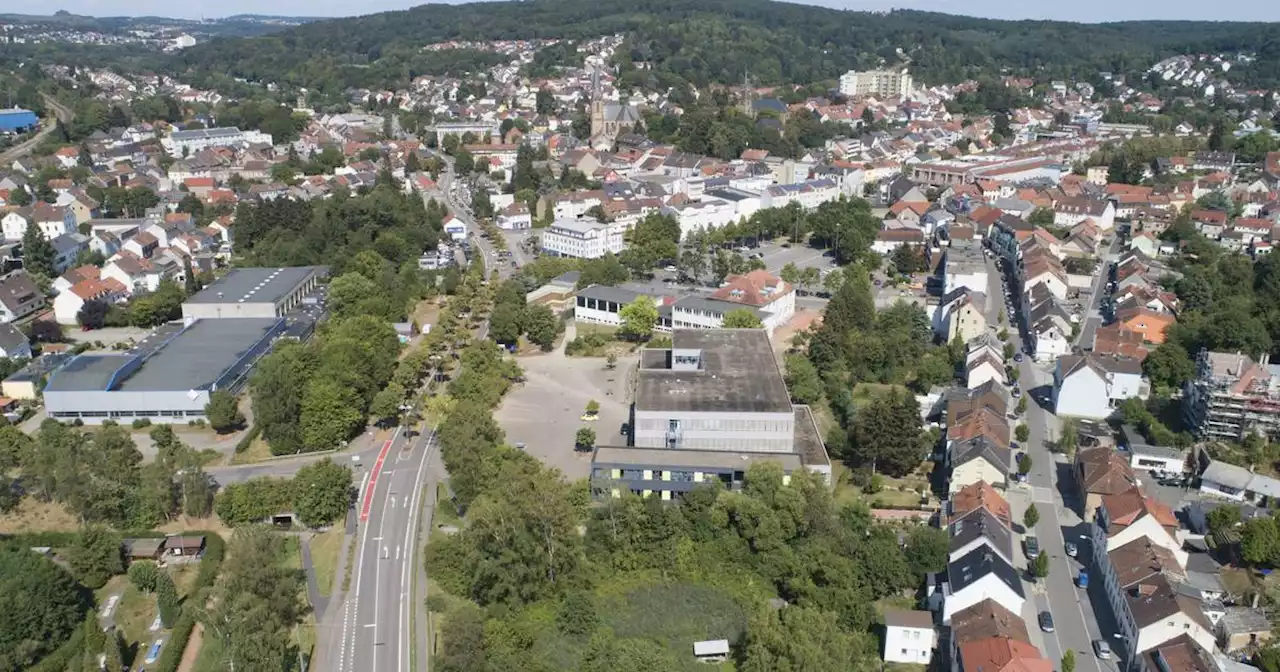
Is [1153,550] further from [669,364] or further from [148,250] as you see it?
[148,250]

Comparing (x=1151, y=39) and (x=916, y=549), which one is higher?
(x=1151, y=39)

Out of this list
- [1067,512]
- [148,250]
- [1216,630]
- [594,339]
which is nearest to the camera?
[1216,630]

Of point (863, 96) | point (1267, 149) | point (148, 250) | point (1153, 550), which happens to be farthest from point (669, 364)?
point (863, 96)

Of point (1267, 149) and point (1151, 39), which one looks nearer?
point (1267, 149)

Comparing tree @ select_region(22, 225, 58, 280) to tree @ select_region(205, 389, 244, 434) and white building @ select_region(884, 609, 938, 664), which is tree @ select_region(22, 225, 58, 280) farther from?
white building @ select_region(884, 609, 938, 664)

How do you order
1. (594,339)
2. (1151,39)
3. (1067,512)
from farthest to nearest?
(1151,39) → (594,339) → (1067,512)

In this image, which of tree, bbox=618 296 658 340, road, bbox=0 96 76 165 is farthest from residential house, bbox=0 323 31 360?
road, bbox=0 96 76 165

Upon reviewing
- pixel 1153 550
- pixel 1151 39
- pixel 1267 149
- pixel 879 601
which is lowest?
pixel 879 601

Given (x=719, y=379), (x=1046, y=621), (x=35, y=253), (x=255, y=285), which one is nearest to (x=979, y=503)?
(x=1046, y=621)
